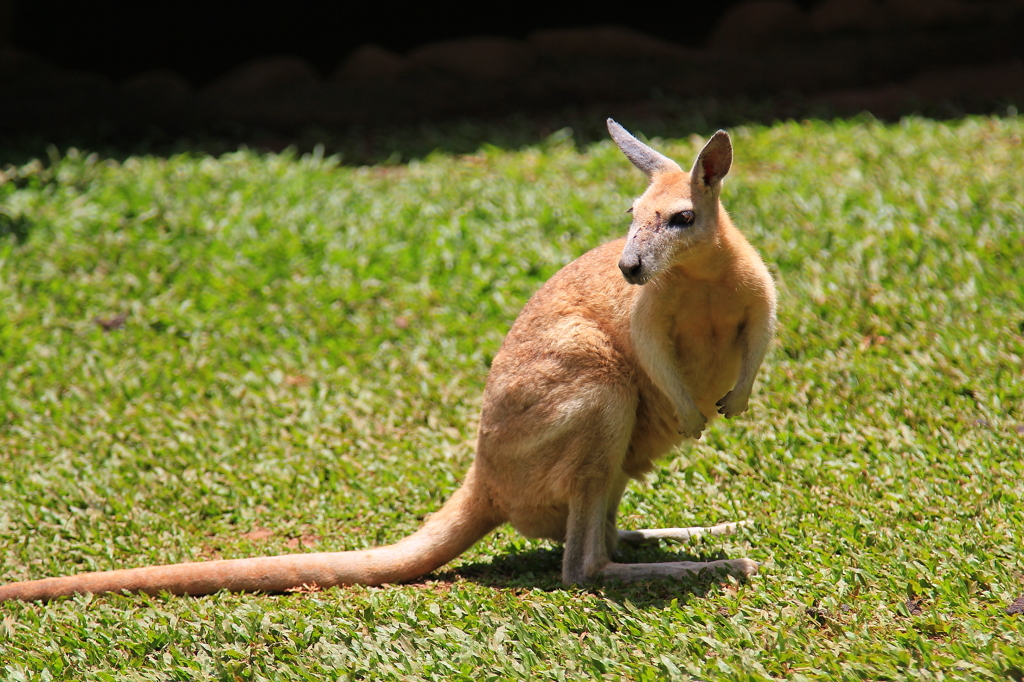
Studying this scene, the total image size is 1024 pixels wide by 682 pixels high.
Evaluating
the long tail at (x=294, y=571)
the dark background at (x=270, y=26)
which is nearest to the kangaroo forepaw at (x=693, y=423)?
the long tail at (x=294, y=571)

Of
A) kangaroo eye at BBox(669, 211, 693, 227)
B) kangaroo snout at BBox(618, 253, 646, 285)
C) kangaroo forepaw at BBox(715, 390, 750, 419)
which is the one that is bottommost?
kangaroo forepaw at BBox(715, 390, 750, 419)

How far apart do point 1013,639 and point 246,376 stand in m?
4.19

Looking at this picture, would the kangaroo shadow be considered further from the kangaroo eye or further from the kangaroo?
the kangaroo eye

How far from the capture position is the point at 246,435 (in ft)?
16.7

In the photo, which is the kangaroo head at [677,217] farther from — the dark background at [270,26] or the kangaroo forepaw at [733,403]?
the dark background at [270,26]

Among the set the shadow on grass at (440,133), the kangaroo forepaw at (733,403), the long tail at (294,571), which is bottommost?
the long tail at (294,571)

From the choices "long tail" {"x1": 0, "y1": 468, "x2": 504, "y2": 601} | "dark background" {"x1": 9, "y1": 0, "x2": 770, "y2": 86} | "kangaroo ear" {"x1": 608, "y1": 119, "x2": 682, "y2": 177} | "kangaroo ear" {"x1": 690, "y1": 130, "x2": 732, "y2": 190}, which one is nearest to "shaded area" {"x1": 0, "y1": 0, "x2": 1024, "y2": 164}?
"dark background" {"x1": 9, "y1": 0, "x2": 770, "y2": 86}

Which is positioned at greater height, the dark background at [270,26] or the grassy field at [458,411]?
the dark background at [270,26]

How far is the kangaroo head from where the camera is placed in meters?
3.06

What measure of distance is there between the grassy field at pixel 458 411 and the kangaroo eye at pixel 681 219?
1.25 meters

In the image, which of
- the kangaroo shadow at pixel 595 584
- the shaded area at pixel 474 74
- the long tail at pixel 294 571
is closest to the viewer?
the kangaroo shadow at pixel 595 584

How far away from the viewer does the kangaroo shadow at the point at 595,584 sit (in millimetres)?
3326

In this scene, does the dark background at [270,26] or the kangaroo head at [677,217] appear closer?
the kangaroo head at [677,217]

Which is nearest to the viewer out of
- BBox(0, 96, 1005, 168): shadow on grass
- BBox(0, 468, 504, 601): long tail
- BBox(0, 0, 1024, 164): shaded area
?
BBox(0, 468, 504, 601): long tail
